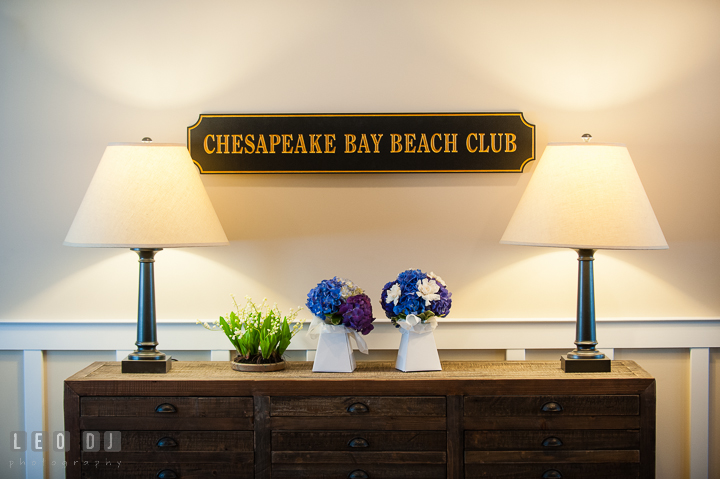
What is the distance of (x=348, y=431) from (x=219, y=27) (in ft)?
5.28

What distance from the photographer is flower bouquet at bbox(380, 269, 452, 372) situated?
5.82ft

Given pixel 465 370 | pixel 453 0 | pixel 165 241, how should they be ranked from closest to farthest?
pixel 165 241 < pixel 465 370 < pixel 453 0

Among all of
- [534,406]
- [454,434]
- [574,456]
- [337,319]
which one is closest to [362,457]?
[454,434]

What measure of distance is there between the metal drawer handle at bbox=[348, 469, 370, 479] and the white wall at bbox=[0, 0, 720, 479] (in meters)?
0.66

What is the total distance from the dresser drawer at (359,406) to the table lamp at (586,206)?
512 millimetres

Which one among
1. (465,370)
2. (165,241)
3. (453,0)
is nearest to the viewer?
(165,241)

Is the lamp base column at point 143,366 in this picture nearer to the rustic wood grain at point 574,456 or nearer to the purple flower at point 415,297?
the purple flower at point 415,297

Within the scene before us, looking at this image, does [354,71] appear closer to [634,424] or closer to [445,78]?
[445,78]

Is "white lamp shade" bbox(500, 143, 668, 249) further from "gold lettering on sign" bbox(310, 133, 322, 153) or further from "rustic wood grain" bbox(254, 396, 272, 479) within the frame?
"rustic wood grain" bbox(254, 396, 272, 479)

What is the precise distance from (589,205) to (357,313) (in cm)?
84

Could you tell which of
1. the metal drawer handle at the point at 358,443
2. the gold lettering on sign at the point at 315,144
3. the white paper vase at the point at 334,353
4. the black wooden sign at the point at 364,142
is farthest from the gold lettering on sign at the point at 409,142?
the metal drawer handle at the point at 358,443

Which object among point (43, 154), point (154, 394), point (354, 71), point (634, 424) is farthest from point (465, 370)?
point (43, 154)

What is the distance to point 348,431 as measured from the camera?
5.70ft

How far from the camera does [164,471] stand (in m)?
1.74
